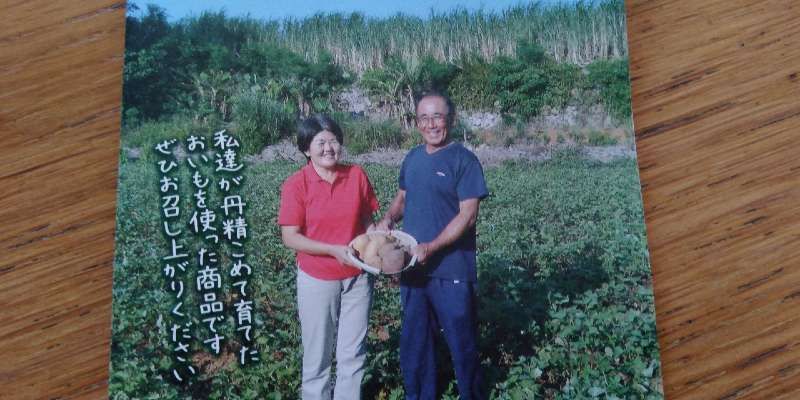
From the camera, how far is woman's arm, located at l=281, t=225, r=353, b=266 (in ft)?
5.20

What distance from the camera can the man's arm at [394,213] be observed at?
1.64 metres

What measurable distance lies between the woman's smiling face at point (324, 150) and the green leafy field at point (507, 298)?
0.07m

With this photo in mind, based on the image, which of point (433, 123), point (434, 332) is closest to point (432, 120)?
point (433, 123)

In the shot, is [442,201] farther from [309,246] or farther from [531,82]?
[531,82]

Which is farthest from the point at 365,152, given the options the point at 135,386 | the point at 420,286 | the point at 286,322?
the point at 135,386

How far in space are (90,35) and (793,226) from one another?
1.93 metres

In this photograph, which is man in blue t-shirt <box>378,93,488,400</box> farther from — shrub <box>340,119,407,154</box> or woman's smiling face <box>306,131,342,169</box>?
woman's smiling face <box>306,131,342,169</box>

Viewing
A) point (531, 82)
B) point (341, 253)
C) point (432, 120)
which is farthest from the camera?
point (531, 82)

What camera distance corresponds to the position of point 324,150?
167 cm

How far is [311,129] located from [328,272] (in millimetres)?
370

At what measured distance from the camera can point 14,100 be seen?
5.90 ft

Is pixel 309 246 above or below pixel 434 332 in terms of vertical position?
above

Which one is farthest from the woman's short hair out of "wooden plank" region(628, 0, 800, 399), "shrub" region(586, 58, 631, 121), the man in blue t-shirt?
"wooden plank" region(628, 0, 800, 399)

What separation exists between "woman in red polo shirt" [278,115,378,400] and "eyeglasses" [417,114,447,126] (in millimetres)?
204
